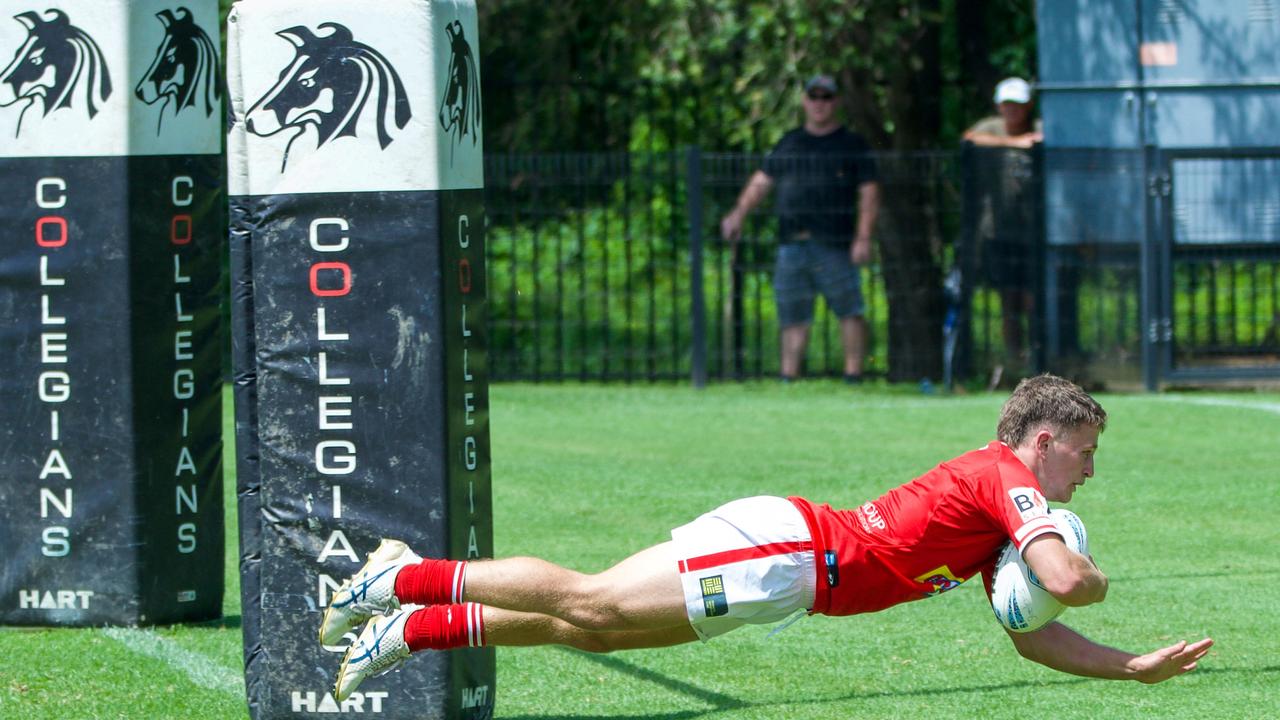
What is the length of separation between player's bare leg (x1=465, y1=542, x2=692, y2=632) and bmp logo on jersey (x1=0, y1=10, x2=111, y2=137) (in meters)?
2.85

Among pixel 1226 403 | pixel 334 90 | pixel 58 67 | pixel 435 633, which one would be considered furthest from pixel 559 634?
pixel 1226 403

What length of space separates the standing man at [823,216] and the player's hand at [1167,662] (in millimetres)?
9846

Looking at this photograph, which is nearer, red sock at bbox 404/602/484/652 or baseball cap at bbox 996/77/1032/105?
red sock at bbox 404/602/484/652

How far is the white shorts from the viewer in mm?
5516

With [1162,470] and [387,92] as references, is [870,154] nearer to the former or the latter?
[1162,470]

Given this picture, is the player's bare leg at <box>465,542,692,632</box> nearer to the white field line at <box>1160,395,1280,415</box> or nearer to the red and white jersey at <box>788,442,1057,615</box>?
the red and white jersey at <box>788,442,1057,615</box>

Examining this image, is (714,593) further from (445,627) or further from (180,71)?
(180,71)

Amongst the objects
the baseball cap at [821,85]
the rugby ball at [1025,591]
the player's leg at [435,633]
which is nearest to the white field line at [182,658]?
the player's leg at [435,633]

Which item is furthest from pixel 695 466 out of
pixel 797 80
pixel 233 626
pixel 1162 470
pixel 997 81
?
A: pixel 997 81

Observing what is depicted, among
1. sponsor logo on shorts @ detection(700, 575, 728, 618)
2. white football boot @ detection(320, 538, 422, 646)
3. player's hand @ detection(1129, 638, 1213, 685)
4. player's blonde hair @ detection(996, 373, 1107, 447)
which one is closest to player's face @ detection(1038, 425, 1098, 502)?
player's blonde hair @ detection(996, 373, 1107, 447)

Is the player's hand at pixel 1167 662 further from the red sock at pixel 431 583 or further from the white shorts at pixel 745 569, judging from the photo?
the red sock at pixel 431 583

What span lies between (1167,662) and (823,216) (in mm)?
10114

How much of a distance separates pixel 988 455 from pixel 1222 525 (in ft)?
14.4

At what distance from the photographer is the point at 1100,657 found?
543cm
